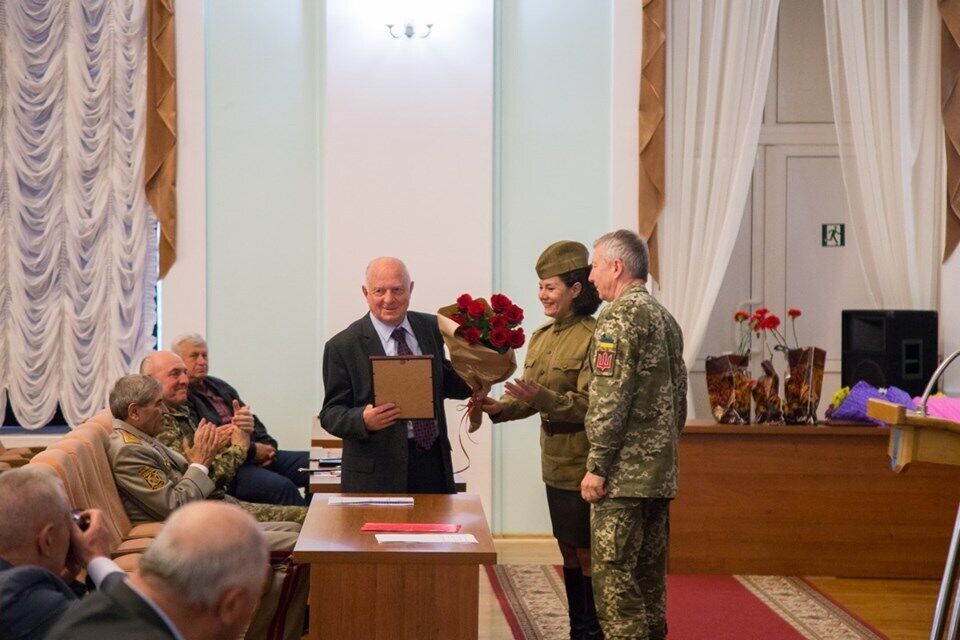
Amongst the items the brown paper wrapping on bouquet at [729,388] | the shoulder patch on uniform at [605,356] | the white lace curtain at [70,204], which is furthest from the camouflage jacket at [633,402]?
the white lace curtain at [70,204]

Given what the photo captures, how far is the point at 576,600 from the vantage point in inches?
189

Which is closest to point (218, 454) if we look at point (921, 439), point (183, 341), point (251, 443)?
point (251, 443)

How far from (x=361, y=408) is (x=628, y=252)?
1076 mm

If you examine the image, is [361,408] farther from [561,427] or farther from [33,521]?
[33,521]

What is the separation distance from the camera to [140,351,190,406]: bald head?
211 inches

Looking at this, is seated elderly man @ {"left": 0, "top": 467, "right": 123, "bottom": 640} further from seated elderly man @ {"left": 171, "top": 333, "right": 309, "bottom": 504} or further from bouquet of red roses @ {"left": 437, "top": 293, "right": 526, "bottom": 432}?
seated elderly man @ {"left": 171, "top": 333, "right": 309, "bottom": 504}

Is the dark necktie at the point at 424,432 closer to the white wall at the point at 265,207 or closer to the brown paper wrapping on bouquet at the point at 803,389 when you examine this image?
the white wall at the point at 265,207

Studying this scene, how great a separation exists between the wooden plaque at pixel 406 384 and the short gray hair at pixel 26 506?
168cm

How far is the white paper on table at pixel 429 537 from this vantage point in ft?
11.4

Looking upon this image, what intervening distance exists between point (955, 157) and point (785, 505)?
238 centimetres

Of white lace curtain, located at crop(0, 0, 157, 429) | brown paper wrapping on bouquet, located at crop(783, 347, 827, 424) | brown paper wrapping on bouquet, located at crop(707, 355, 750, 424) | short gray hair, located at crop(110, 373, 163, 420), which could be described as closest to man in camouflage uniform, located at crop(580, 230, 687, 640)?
short gray hair, located at crop(110, 373, 163, 420)

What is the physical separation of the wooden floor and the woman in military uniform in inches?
31.8

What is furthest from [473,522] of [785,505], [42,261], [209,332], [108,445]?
[42,261]

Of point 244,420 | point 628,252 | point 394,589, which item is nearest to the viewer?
point 394,589
